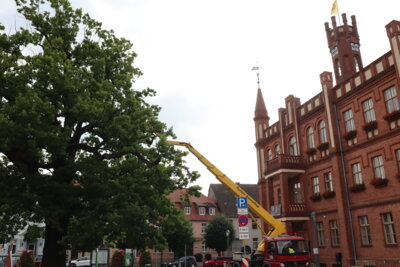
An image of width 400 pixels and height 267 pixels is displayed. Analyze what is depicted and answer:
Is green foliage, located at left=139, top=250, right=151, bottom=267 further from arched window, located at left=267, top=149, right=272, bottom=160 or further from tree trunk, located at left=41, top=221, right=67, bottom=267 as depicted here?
tree trunk, located at left=41, top=221, right=67, bottom=267

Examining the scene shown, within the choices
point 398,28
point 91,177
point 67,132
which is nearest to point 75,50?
point 67,132

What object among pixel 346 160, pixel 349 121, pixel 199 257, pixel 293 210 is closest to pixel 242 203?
pixel 346 160

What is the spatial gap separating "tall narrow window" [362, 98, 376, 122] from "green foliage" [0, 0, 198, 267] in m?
13.5

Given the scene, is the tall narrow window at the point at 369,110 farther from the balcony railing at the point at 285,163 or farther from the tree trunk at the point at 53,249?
the tree trunk at the point at 53,249

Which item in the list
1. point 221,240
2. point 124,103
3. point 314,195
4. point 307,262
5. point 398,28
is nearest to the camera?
point 124,103

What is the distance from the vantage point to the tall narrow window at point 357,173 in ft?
78.3

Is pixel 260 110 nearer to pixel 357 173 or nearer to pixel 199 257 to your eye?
pixel 357 173

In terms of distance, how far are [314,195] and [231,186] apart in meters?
8.36

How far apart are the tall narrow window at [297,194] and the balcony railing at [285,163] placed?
6.32 ft

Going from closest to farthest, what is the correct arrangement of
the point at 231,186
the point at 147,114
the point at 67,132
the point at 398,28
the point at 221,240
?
the point at 67,132 → the point at 147,114 → the point at 398,28 → the point at 231,186 → the point at 221,240

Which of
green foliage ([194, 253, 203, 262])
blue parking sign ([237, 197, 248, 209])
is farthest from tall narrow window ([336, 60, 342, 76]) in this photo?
green foliage ([194, 253, 203, 262])

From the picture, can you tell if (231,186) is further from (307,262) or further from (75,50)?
(75,50)

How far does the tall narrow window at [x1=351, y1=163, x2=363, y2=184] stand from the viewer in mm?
23869

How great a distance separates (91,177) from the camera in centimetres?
1453
